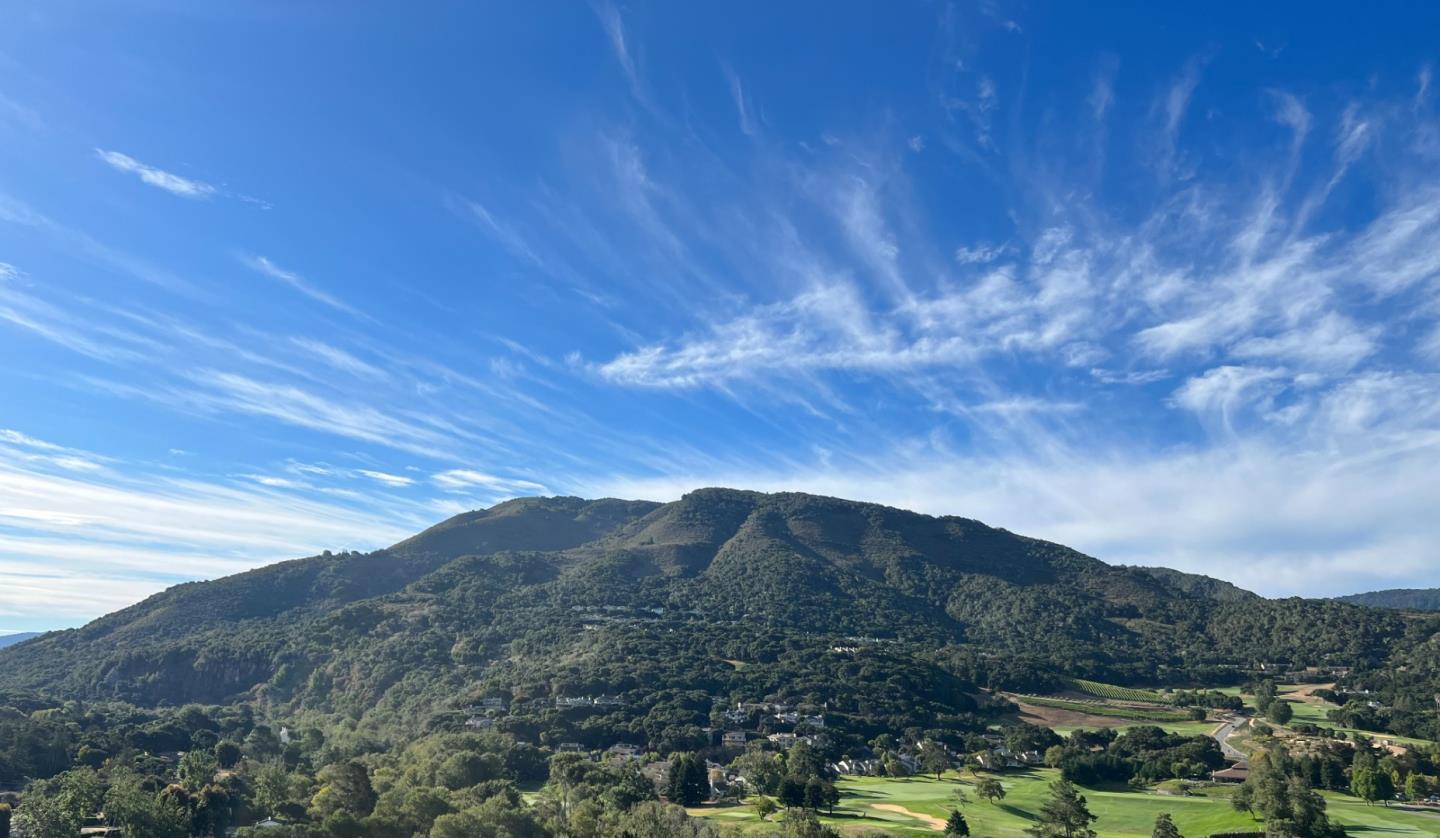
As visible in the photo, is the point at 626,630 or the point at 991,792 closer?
the point at 991,792

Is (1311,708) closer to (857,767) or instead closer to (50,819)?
(857,767)

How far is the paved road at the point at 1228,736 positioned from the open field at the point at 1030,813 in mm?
13802

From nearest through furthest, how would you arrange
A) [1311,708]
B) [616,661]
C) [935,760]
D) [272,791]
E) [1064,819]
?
[1064,819] < [272,791] < [935,760] < [1311,708] < [616,661]

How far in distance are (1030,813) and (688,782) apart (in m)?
23.0

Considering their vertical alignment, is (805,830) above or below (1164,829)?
above

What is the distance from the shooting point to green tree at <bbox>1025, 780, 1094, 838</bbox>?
4722 cm

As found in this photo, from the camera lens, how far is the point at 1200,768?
67938 millimetres

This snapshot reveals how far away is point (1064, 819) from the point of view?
161 feet

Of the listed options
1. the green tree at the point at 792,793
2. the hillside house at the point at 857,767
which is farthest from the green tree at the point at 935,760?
the green tree at the point at 792,793

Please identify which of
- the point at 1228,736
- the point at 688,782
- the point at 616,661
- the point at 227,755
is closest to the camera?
the point at 688,782

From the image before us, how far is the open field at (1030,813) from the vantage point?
166ft

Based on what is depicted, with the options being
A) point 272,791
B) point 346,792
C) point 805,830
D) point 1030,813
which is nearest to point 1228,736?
point 1030,813

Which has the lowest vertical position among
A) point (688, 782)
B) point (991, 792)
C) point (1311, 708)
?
point (688, 782)

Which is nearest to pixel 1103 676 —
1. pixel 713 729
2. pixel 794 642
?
pixel 794 642
